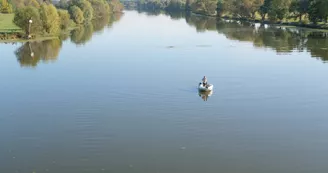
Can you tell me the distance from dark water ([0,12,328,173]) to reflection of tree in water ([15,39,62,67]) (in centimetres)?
47

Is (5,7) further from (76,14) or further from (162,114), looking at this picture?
(162,114)

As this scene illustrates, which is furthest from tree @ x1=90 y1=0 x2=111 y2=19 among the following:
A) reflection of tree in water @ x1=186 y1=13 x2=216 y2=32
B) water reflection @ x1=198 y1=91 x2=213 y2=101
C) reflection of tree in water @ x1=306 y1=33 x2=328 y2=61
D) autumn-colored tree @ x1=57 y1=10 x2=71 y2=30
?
water reflection @ x1=198 y1=91 x2=213 y2=101

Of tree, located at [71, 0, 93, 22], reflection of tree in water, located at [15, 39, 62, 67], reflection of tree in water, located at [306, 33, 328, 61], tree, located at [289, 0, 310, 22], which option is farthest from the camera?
tree, located at [71, 0, 93, 22]

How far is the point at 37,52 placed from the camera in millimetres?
55500

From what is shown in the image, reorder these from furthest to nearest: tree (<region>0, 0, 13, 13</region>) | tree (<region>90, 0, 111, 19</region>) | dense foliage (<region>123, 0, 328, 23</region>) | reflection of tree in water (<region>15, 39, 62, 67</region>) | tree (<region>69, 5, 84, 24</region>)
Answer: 1. tree (<region>90, 0, 111, 19</region>)
2. tree (<region>0, 0, 13, 13</region>)
3. tree (<region>69, 5, 84, 24</region>)
4. dense foliage (<region>123, 0, 328, 23</region>)
5. reflection of tree in water (<region>15, 39, 62, 67</region>)

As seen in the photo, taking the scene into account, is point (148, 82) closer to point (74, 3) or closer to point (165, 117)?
point (165, 117)

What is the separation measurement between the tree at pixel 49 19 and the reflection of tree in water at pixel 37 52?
234 inches

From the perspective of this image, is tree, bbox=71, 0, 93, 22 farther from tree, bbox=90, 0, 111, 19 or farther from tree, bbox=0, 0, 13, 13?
tree, bbox=0, 0, 13, 13

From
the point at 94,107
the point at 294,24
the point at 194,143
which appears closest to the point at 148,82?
the point at 94,107

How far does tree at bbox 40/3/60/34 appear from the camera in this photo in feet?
234

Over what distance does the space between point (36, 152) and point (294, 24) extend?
9022 centimetres

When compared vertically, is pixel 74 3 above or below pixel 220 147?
above

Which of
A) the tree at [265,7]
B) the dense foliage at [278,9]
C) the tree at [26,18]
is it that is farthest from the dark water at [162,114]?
the tree at [265,7]

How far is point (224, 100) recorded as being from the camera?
30.4m
